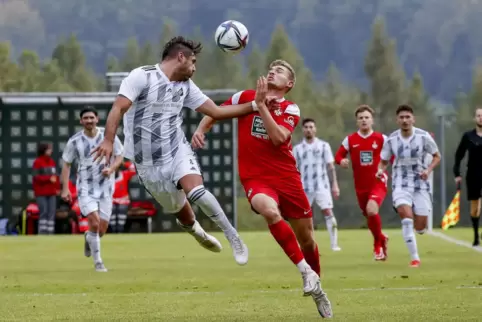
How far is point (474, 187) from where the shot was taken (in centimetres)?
2134

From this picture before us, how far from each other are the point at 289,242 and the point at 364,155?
872cm

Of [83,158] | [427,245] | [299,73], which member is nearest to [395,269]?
[83,158]

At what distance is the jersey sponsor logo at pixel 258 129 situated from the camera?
406 inches

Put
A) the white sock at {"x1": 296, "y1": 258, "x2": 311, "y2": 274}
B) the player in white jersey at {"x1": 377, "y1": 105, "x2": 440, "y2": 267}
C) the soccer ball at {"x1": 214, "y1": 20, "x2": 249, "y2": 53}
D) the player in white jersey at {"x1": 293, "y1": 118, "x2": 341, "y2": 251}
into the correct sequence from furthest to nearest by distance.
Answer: the player in white jersey at {"x1": 293, "y1": 118, "x2": 341, "y2": 251} → the player in white jersey at {"x1": 377, "y1": 105, "x2": 440, "y2": 267} → the soccer ball at {"x1": 214, "y1": 20, "x2": 249, "y2": 53} → the white sock at {"x1": 296, "y1": 258, "x2": 311, "y2": 274}

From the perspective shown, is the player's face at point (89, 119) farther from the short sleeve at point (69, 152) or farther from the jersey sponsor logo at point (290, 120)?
the jersey sponsor logo at point (290, 120)

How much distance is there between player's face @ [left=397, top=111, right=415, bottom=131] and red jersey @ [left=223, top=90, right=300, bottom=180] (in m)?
6.00

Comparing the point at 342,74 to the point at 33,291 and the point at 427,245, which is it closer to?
the point at 427,245

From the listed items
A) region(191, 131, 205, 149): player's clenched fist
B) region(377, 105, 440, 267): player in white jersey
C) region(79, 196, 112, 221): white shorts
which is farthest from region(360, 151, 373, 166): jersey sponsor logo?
region(191, 131, 205, 149): player's clenched fist

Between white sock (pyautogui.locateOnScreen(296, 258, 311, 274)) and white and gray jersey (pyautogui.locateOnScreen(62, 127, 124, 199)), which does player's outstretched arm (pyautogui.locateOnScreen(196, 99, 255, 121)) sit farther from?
white and gray jersey (pyautogui.locateOnScreen(62, 127, 124, 199))

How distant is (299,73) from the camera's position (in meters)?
97.9

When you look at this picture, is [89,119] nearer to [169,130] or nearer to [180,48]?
[169,130]

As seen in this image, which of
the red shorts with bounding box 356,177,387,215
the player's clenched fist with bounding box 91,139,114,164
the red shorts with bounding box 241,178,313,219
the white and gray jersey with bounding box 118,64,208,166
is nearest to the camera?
the player's clenched fist with bounding box 91,139,114,164

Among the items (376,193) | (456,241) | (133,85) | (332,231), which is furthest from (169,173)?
(456,241)

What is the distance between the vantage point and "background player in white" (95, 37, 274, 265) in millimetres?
11219
